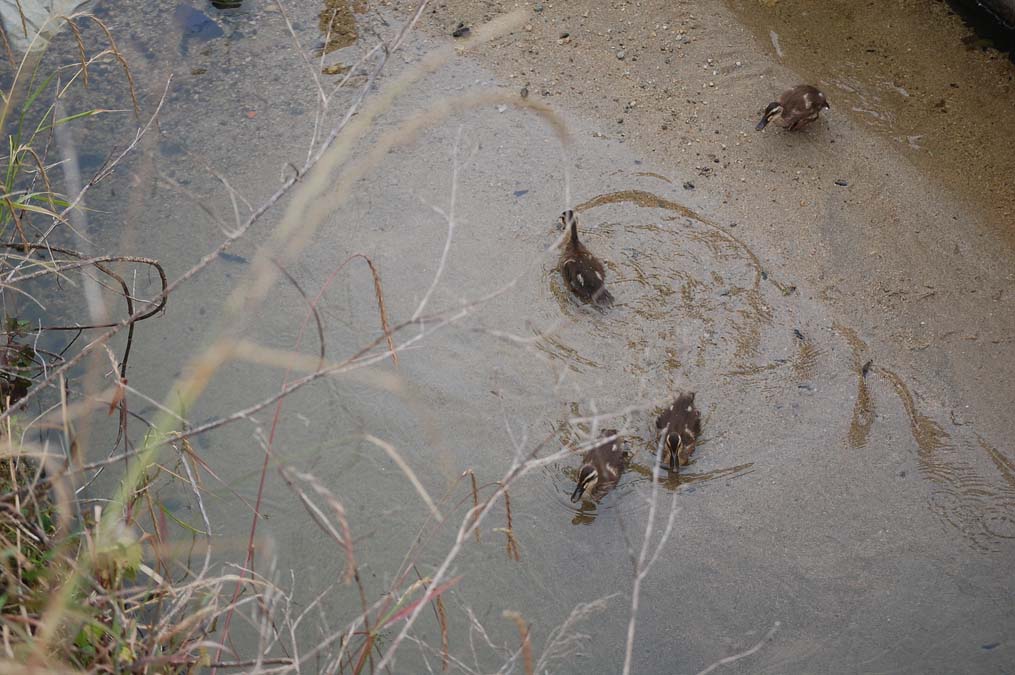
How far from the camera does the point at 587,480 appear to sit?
3014 mm

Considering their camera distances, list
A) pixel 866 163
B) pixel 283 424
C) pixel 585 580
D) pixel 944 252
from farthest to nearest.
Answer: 1. pixel 866 163
2. pixel 944 252
3. pixel 283 424
4. pixel 585 580

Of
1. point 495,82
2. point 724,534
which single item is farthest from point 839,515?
point 495,82

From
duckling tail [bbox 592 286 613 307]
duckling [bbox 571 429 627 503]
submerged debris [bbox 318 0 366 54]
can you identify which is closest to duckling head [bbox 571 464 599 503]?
duckling [bbox 571 429 627 503]

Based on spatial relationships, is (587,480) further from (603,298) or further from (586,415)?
(603,298)

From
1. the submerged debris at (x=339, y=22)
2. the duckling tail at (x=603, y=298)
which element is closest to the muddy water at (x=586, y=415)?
the duckling tail at (x=603, y=298)

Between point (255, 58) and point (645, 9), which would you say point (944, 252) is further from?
point (255, 58)

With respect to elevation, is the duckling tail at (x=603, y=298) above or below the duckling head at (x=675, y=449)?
above

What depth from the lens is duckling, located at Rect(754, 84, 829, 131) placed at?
3885 millimetres

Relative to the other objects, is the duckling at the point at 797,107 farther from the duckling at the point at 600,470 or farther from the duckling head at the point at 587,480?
the duckling head at the point at 587,480

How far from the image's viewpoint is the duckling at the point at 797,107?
3.88 metres

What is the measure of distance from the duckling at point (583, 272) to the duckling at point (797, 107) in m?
1.10

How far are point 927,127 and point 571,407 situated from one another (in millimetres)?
2200

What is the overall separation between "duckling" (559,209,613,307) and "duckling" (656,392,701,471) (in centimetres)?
56

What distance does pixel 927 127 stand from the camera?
404 centimetres
